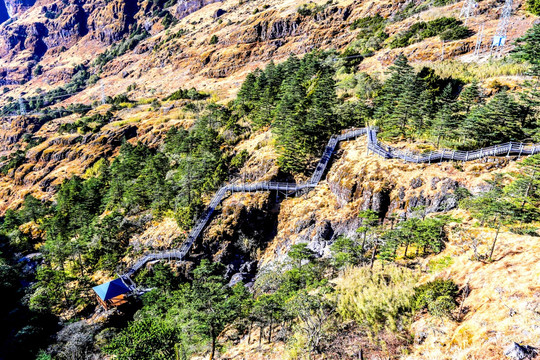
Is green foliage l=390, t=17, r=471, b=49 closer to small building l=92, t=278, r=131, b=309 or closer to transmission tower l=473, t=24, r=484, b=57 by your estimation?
transmission tower l=473, t=24, r=484, b=57

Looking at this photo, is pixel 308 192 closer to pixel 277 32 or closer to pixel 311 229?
pixel 311 229

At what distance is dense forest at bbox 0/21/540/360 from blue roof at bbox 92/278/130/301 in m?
2.08

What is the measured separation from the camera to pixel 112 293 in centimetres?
3391

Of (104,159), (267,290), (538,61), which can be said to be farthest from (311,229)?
(104,159)

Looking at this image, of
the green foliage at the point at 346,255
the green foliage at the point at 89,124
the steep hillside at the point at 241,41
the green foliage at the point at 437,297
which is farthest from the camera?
the green foliage at the point at 89,124

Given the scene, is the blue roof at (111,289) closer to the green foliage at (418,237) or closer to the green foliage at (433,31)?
the green foliage at (418,237)

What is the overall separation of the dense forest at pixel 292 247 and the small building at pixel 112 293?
2.04 metres

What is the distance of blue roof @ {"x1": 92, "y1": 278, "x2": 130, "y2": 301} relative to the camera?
1324 inches

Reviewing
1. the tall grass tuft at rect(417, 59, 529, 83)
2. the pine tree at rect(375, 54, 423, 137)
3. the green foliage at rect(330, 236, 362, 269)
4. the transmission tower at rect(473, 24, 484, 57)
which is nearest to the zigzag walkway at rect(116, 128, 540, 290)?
the pine tree at rect(375, 54, 423, 137)

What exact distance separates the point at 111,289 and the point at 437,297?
3447 centimetres

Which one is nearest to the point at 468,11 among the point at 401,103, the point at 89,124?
the point at 401,103

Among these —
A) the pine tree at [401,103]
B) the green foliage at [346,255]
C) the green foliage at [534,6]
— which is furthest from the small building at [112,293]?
the green foliage at [534,6]

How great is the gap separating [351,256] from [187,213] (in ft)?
77.2

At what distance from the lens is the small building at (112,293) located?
33688mm
